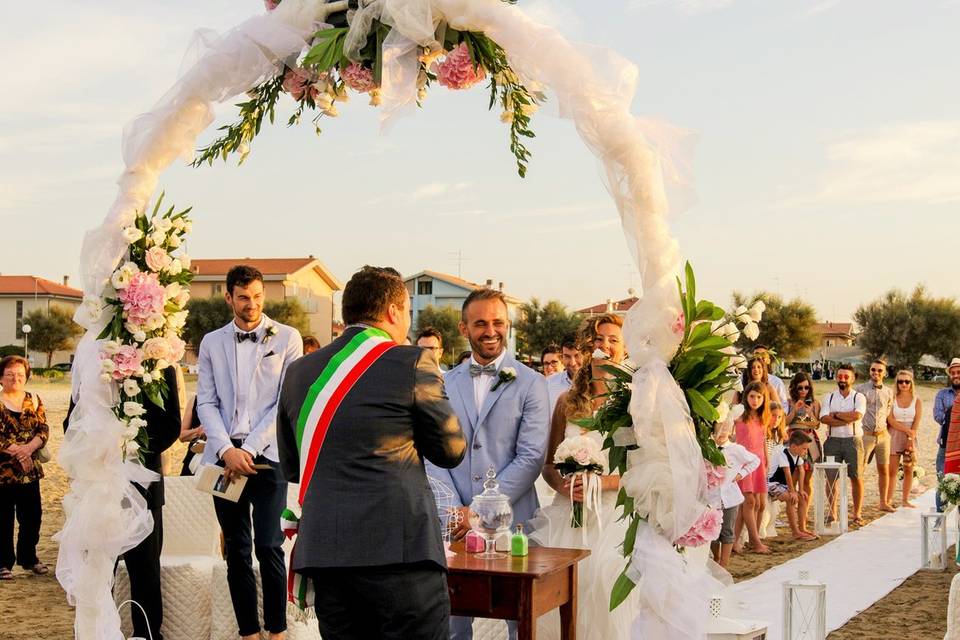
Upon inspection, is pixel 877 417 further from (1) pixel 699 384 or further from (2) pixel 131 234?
(2) pixel 131 234

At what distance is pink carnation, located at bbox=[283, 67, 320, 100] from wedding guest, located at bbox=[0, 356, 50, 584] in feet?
19.1

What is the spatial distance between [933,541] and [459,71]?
841cm

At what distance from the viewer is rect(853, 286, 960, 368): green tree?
62.2 m

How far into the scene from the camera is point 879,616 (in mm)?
8773

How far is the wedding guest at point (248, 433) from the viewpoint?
658 centimetres

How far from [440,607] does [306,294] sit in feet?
266

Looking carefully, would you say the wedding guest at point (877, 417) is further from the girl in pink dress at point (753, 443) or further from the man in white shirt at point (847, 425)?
the girl in pink dress at point (753, 443)

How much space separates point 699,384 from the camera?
14.8 feet

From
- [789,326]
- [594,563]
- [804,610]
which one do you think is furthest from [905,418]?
[789,326]

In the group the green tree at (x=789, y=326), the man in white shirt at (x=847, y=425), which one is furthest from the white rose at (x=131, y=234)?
the green tree at (x=789, y=326)

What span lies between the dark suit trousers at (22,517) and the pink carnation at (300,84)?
601cm

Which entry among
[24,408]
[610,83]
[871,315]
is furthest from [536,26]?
[871,315]

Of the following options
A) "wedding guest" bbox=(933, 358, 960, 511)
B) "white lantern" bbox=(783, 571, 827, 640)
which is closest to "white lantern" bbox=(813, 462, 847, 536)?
"wedding guest" bbox=(933, 358, 960, 511)

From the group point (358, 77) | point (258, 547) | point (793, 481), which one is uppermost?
point (358, 77)
